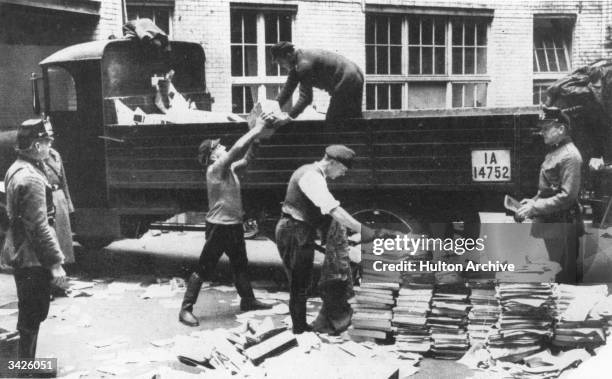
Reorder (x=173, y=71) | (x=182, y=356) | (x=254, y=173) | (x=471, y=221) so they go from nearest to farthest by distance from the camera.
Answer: (x=182, y=356) → (x=471, y=221) → (x=254, y=173) → (x=173, y=71)

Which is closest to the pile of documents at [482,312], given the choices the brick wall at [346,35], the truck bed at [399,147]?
the truck bed at [399,147]

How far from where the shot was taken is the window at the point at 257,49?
6871 millimetres

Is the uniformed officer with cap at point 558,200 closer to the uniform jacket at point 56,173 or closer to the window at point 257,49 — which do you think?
the window at point 257,49

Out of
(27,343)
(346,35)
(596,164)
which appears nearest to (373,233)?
(596,164)

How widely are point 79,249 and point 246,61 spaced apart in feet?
9.64

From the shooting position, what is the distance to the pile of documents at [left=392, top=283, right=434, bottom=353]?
12.5ft

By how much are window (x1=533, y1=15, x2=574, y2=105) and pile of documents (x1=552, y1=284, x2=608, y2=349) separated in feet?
10.2

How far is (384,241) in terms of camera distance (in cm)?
388

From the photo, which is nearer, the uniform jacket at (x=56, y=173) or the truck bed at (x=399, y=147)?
the truck bed at (x=399, y=147)

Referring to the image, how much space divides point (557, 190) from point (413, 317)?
1.30 m

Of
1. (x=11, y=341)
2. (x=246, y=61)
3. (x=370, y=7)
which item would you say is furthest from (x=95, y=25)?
(x=11, y=341)

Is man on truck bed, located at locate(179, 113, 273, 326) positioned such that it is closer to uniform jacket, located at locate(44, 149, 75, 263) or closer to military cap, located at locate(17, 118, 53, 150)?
military cap, located at locate(17, 118, 53, 150)

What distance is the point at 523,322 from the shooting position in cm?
365

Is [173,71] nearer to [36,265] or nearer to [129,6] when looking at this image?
[129,6]
